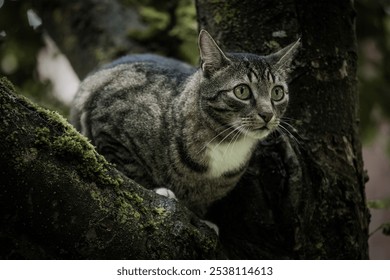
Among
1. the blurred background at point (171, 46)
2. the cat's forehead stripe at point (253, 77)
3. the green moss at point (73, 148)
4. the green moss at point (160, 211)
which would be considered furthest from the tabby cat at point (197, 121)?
the blurred background at point (171, 46)

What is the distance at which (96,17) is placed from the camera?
416 cm

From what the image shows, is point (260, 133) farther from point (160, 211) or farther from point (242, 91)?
point (160, 211)

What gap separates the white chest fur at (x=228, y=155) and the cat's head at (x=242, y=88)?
0.06 m

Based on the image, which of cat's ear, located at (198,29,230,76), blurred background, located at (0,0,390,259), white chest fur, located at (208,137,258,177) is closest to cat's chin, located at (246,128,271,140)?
white chest fur, located at (208,137,258,177)

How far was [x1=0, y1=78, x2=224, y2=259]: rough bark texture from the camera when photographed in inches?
64.9

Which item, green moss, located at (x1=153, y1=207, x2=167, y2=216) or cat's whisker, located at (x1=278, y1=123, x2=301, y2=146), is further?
cat's whisker, located at (x1=278, y1=123, x2=301, y2=146)

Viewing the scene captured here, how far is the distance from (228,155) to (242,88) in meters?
0.39

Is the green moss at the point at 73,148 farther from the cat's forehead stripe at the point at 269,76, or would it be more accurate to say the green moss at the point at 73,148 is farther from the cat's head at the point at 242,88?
the cat's forehead stripe at the point at 269,76

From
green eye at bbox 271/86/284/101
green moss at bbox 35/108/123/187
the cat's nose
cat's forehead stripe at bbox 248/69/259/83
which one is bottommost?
green moss at bbox 35/108/123/187

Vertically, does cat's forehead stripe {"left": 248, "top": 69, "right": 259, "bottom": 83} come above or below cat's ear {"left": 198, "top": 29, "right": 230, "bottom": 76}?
below

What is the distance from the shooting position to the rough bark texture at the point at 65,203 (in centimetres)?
165

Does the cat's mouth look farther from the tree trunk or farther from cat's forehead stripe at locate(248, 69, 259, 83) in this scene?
cat's forehead stripe at locate(248, 69, 259, 83)

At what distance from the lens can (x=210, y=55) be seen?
2703mm

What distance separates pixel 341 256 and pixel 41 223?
63.9 inches
